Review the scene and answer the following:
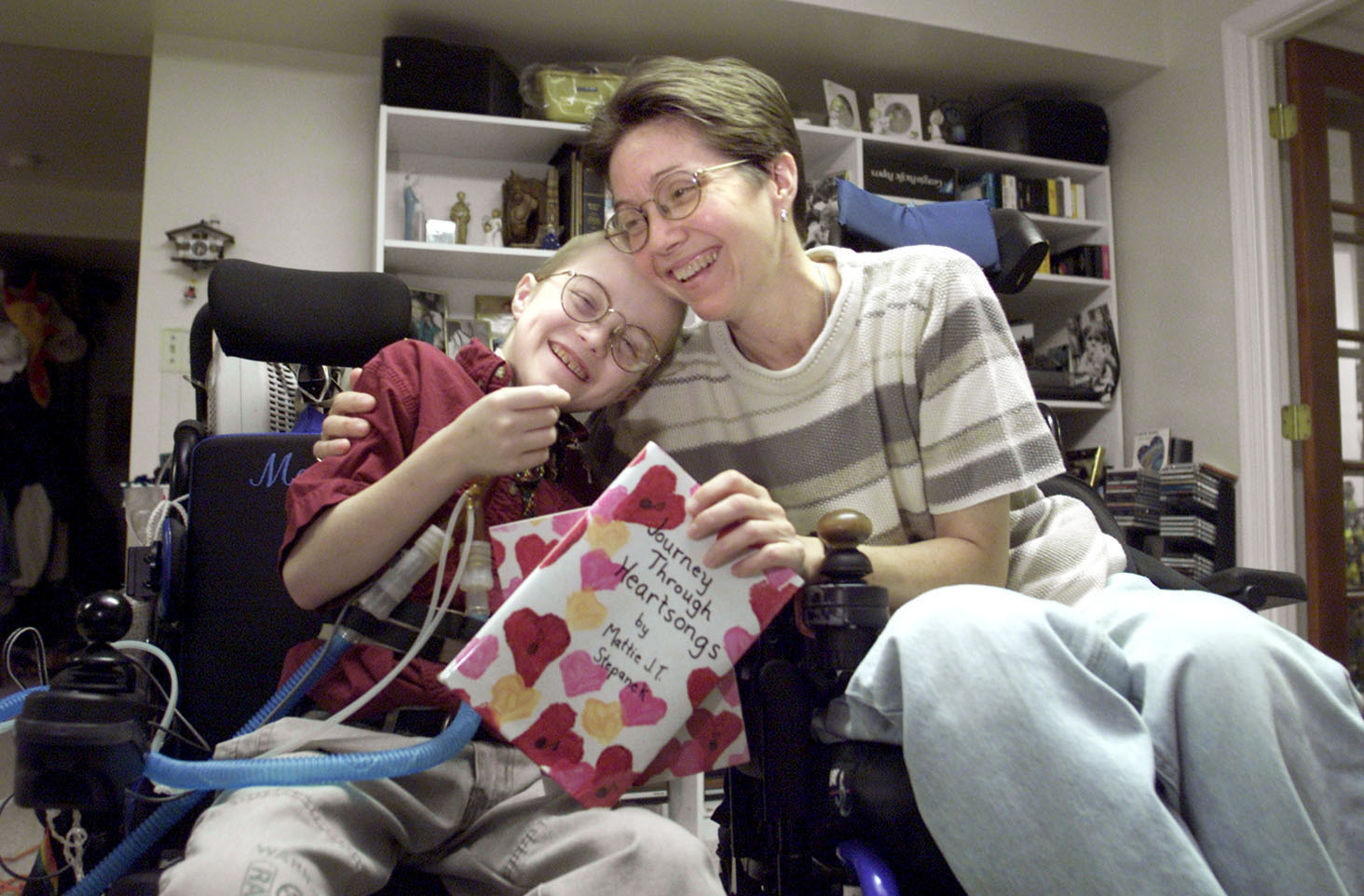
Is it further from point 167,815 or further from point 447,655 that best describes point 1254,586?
point 167,815

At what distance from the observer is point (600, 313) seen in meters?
1.08

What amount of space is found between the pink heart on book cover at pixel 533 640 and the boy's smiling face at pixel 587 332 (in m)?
0.36

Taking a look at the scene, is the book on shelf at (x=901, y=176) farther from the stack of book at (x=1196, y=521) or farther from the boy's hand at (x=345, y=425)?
the boy's hand at (x=345, y=425)

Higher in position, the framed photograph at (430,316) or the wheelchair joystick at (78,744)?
the framed photograph at (430,316)

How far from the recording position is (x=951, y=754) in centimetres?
65

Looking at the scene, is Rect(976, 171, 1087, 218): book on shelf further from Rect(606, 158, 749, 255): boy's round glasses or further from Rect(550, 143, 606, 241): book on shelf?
Rect(606, 158, 749, 255): boy's round glasses

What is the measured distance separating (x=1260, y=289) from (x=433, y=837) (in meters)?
3.42

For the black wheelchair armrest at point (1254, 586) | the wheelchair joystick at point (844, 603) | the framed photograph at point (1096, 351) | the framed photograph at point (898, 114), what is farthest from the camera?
the framed photograph at point (1096, 351)

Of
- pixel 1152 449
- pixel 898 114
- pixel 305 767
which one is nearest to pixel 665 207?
pixel 305 767

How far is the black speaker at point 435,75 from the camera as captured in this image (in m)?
3.11

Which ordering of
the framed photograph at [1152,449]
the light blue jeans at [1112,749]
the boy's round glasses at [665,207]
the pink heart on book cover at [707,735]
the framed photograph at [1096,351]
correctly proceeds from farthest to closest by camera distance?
the framed photograph at [1096,351]
the framed photograph at [1152,449]
the boy's round glasses at [665,207]
the pink heart on book cover at [707,735]
the light blue jeans at [1112,749]

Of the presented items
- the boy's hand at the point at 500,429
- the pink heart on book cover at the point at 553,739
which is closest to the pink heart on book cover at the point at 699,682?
the pink heart on book cover at the point at 553,739

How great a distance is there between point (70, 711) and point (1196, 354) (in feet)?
12.3

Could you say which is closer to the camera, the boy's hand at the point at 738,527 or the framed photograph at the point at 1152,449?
the boy's hand at the point at 738,527
